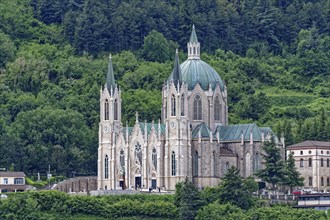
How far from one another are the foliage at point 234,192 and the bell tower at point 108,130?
14.8 m

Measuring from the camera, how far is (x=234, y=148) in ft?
509

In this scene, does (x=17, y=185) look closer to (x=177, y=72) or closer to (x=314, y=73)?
(x=177, y=72)

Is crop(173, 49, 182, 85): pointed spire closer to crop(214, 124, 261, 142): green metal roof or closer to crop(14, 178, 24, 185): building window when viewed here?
crop(214, 124, 261, 142): green metal roof

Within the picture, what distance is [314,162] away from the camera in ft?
513

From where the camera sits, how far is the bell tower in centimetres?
15650

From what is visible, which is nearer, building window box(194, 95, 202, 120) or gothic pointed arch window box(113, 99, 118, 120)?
building window box(194, 95, 202, 120)

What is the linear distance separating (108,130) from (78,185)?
672 centimetres

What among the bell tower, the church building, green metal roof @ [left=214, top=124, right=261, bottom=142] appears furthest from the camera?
the bell tower

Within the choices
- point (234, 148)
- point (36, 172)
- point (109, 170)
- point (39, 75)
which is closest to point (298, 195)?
point (234, 148)

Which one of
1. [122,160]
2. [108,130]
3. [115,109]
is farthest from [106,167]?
[115,109]

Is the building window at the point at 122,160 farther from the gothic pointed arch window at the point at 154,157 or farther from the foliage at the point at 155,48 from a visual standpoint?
the foliage at the point at 155,48

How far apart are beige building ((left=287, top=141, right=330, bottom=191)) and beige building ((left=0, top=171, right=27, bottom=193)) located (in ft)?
85.4

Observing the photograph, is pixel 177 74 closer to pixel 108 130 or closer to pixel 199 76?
pixel 199 76

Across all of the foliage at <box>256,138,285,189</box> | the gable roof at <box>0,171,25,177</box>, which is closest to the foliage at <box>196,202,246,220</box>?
the foliage at <box>256,138,285,189</box>
